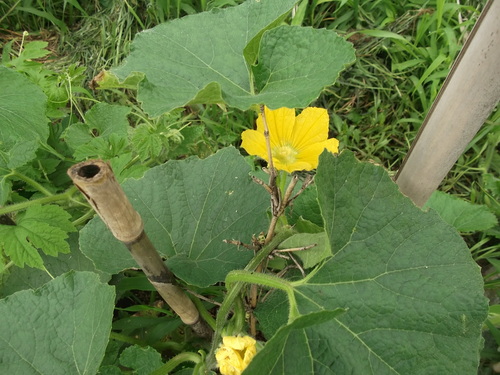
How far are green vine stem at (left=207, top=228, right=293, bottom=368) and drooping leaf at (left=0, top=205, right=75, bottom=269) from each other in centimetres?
58

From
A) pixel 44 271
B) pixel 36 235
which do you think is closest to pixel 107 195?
pixel 36 235

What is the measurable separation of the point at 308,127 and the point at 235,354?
2.22 feet

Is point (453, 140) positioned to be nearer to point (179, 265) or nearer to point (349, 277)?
point (349, 277)

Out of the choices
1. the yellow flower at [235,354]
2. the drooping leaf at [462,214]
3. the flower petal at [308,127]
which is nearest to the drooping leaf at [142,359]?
the yellow flower at [235,354]

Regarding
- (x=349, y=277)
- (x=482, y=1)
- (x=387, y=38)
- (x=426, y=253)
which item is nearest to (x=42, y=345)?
(x=349, y=277)

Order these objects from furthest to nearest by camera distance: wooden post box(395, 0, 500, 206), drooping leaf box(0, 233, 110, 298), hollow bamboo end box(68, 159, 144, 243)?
drooping leaf box(0, 233, 110, 298), wooden post box(395, 0, 500, 206), hollow bamboo end box(68, 159, 144, 243)

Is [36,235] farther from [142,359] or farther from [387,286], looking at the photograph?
[387,286]

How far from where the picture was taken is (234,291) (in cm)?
105

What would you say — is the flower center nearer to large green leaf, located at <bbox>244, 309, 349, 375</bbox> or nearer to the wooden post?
the wooden post

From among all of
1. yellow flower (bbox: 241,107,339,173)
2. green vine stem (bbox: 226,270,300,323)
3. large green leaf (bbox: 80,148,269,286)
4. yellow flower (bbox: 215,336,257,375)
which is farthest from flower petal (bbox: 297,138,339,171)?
yellow flower (bbox: 215,336,257,375)

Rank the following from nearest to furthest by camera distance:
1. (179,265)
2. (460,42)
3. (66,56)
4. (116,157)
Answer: (179,265) < (116,157) < (460,42) < (66,56)

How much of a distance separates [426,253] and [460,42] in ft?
5.74

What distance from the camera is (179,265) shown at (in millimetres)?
1243

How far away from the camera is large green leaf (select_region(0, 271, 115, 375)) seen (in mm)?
1044
